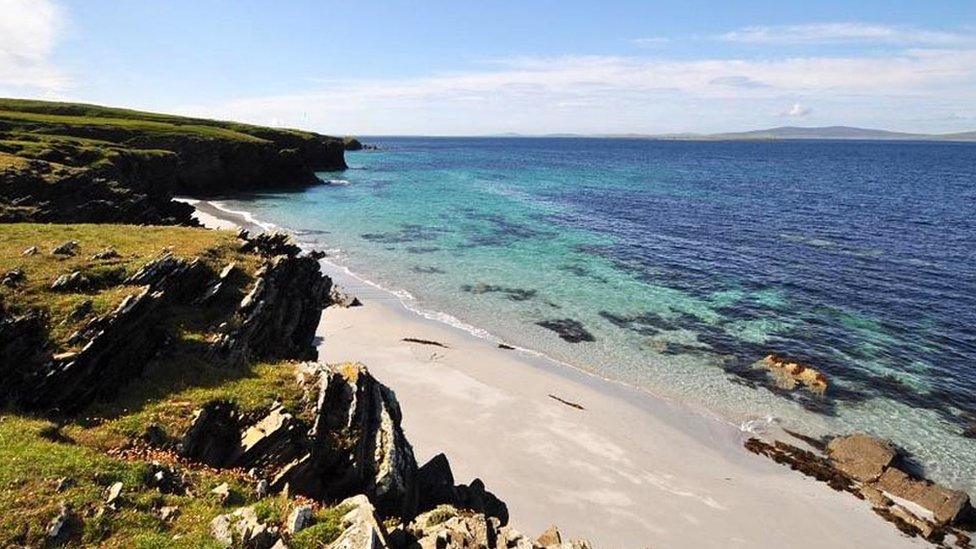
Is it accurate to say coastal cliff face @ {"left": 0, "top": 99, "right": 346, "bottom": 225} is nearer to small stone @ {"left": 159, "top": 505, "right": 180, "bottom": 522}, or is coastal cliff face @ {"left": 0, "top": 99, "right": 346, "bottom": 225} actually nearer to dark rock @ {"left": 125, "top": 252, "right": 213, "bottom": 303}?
dark rock @ {"left": 125, "top": 252, "right": 213, "bottom": 303}

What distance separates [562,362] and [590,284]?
1927cm

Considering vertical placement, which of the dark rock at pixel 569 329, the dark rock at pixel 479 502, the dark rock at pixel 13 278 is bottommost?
the dark rock at pixel 569 329

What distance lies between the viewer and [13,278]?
2233 centimetres

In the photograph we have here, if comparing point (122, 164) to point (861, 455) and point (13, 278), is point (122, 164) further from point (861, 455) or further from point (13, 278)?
point (861, 455)

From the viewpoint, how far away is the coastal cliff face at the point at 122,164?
45.1m

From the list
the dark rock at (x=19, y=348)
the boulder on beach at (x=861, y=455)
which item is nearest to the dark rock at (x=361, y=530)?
the dark rock at (x=19, y=348)

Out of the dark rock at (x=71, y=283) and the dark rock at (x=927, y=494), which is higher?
the dark rock at (x=71, y=283)

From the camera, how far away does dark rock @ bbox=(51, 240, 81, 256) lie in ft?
83.6

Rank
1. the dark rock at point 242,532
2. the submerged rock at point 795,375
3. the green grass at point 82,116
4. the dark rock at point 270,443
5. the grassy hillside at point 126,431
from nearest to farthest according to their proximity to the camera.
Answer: the dark rock at point 242,532 → the grassy hillside at point 126,431 → the dark rock at point 270,443 → the submerged rock at point 795,375 → the green grass at point 82,116

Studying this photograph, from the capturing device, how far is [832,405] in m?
35.7

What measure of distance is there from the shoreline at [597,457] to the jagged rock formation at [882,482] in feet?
2.86

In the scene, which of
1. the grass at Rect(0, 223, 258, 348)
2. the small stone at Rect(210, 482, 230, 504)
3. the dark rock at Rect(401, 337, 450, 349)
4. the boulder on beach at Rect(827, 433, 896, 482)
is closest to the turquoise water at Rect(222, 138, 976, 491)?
the boulder on beach at Rect(827, 433, 896, 482)

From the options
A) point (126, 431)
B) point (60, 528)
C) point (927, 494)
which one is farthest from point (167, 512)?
point (927, 494)

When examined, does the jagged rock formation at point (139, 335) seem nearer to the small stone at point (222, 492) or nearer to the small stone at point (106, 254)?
the small stone at point (106, 254)
